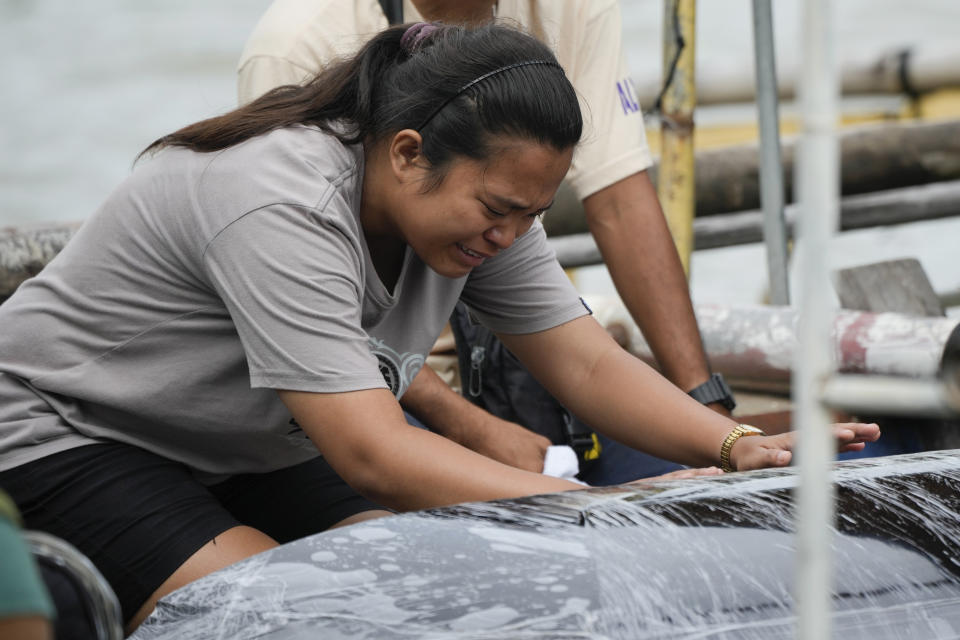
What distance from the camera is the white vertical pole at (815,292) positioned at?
790mm

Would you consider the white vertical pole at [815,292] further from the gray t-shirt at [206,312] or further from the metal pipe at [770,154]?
the metal pipe at [770,154]

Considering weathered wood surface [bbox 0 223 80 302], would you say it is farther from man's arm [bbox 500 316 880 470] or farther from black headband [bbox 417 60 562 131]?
black headband [bbox 417 60 562 131]

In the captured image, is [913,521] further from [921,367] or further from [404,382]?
[921,367]

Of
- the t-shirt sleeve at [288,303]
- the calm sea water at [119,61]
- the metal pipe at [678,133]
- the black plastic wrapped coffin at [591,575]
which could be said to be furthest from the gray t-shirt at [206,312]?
the calm sea water at [119,61]

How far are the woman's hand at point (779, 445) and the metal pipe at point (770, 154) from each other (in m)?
1.94

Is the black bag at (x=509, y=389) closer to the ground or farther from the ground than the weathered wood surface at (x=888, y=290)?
closer to the ground

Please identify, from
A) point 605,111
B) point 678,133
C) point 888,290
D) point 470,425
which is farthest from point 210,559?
point 888,290

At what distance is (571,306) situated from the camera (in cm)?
203

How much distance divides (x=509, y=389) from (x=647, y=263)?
16.2 inches

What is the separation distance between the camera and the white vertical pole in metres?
0.79

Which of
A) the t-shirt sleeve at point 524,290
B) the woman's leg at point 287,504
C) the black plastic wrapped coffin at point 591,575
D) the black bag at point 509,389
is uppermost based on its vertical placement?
the t-shirt sleeve at point 524,290

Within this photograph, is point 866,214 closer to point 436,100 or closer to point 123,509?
point 436,100

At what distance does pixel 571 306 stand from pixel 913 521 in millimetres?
752

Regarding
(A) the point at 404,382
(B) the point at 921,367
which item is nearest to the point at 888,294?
(B) the point at 921,367
